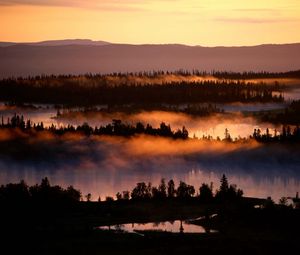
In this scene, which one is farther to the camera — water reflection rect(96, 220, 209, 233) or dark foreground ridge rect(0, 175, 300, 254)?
water reflection rect(96, 220, 209, 233)

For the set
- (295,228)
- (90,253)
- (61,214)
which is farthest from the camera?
(61,214)

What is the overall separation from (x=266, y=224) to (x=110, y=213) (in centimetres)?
3243

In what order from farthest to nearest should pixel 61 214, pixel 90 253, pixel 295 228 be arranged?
pixel 61 214, pixel 295 228, pixel 90 253

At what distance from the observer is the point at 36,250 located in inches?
6088

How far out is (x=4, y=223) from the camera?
587 ft

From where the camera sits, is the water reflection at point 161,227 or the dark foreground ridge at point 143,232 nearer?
the dark foreground ridge at point 143,232

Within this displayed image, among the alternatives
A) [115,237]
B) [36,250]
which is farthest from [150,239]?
[36,250]

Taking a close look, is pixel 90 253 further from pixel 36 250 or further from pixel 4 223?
pixel 4 223

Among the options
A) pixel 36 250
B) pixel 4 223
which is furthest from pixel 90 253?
pixel 4 223

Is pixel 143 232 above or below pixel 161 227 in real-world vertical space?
below

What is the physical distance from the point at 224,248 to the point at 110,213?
1671 inches

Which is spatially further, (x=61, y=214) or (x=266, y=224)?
(x=61, y=214)

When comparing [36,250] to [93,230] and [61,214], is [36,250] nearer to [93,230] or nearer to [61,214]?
[93,230]

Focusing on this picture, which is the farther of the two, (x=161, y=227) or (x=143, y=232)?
(x=161, y=227)
